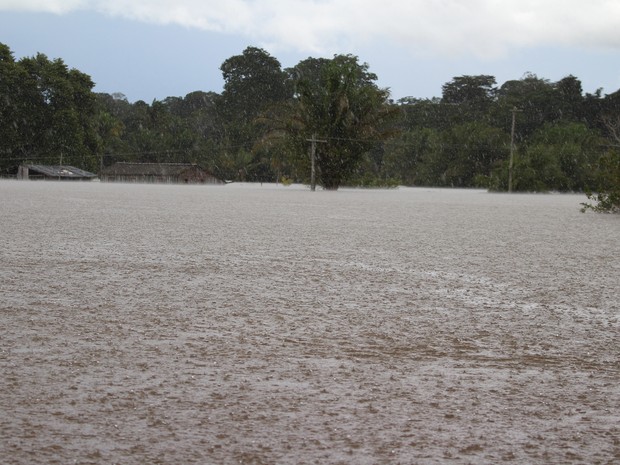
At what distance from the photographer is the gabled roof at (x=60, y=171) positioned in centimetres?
8188

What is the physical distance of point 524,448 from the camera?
3.09 m

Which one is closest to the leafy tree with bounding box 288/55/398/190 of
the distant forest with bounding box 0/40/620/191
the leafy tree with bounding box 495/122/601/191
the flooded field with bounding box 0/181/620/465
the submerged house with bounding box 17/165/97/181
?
the distant forest with bounding box 0/40/620/191

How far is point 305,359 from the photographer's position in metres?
4.54

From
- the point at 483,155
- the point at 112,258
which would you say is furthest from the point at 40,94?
the point at 112,258

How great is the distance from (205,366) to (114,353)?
0.59 metres

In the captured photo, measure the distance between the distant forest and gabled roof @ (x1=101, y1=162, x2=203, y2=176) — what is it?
2088 mm

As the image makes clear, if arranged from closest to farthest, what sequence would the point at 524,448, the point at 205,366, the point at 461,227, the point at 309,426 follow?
1. the point at 524,448
2. the point at 309,426
3. the point at 205,366
4. the point at 461,227

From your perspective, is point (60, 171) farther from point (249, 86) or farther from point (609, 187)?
point (609, 187)

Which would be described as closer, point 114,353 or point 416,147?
point 114,353

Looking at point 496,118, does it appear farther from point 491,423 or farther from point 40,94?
point 491,423

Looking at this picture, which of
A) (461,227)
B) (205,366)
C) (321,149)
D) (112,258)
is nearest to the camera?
(205,366)

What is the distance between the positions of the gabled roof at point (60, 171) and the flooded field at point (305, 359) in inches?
2974

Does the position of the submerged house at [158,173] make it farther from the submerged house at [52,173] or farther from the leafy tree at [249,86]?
the leafy tree at [249,86]

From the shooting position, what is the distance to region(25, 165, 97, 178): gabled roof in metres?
81.9
